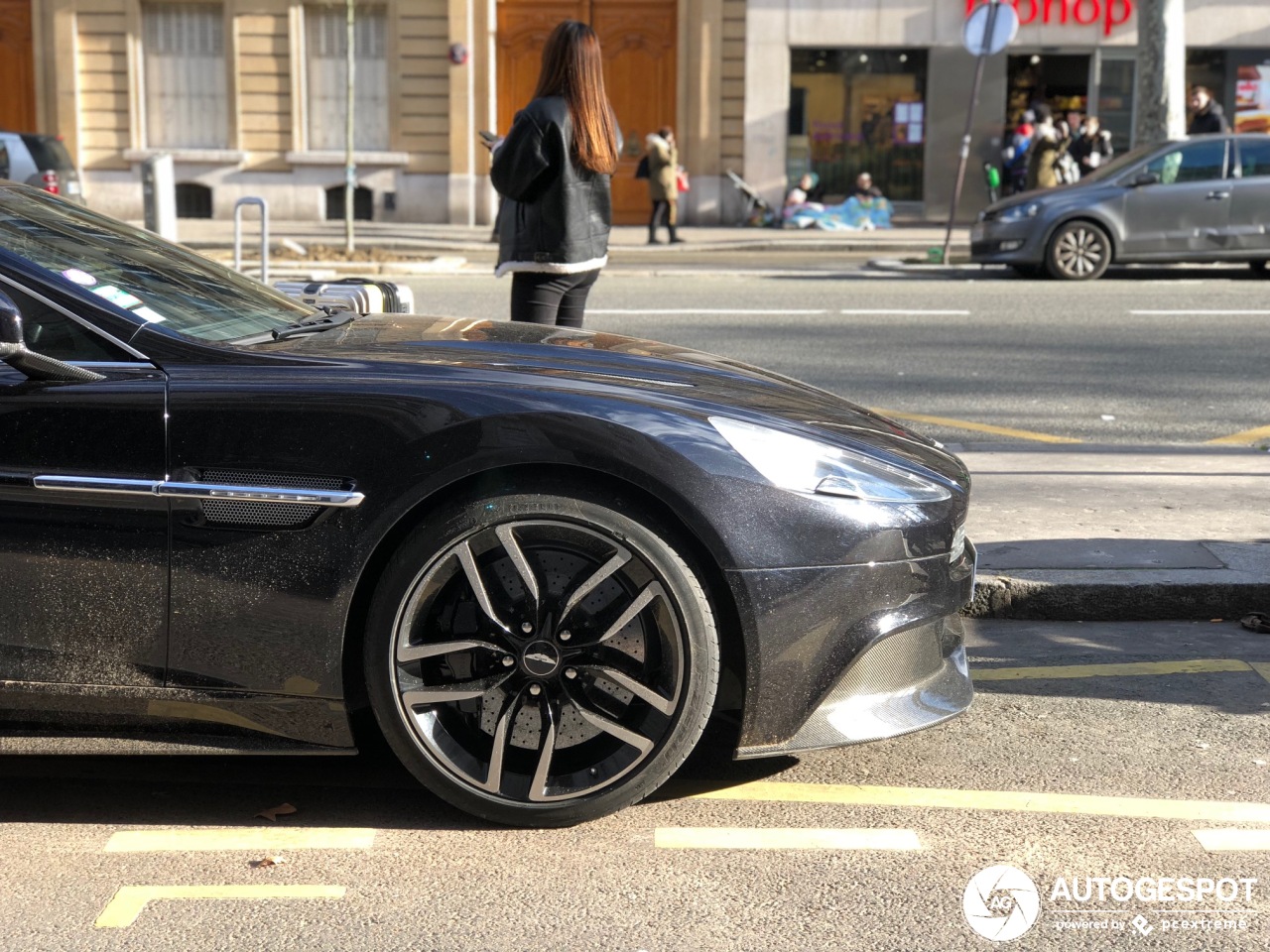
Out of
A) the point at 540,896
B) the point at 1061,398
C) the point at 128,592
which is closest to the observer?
the point at 540,896

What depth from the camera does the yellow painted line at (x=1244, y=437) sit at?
7.83 m

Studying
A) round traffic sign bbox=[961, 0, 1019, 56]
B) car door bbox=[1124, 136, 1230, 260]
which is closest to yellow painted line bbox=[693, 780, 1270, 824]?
car door bbox=[1124, 136, 1230, 260]

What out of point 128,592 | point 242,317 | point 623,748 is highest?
point 242,317

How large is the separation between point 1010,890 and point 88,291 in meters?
2.41

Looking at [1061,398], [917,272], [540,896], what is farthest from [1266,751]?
[917,272]

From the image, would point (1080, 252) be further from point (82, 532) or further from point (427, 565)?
point (82, 532)

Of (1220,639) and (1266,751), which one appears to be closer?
(1266,751)

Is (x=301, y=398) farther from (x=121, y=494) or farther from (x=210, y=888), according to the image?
(x=210, y=888)

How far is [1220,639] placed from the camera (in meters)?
4.87

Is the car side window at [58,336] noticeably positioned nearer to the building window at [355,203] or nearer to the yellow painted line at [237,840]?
the yellow painted line at [237,840]

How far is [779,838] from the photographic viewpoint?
339 cm

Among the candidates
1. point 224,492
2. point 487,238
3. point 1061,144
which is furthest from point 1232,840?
point 1061,144

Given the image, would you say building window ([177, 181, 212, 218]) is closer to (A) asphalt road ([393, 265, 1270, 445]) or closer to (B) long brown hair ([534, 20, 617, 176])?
(A) asphalt road ([393, 265, 1270, 445])

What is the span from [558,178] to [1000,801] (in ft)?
10.6
